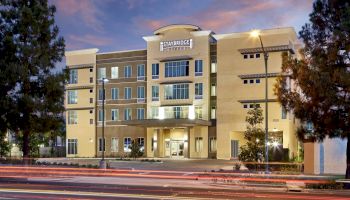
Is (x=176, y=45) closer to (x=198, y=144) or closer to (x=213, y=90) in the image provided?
(x=213, y=90)

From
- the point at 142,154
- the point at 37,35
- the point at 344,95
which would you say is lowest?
the point at 142,154

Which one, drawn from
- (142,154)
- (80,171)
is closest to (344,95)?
(80,171)

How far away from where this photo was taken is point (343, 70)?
70.4 feet

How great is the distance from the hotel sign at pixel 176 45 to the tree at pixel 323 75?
120ft

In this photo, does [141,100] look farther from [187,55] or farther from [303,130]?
[303,130]

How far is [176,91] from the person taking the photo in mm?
Answer: 61250

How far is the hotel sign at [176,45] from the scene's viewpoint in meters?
60.5

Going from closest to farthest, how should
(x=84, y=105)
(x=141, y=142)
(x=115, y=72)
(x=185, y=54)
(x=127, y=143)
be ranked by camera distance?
(x=185, y=54) → (x=141, y=142) → (x=127, y=143) → (x=115, y=72) → (x=84, y=105)

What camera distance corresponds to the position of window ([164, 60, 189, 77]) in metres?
60.5

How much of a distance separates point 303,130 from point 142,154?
129 ft

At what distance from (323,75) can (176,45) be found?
40.9 m

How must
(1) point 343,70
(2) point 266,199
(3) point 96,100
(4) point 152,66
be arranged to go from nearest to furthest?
(2) point 266,199 → (1) point 343,70 → (4) point 152,66 → (3) point 96,100

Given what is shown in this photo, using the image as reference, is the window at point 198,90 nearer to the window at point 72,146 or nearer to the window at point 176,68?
the window at point 176,68

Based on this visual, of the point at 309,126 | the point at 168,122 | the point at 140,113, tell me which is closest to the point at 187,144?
the point at 168,122
